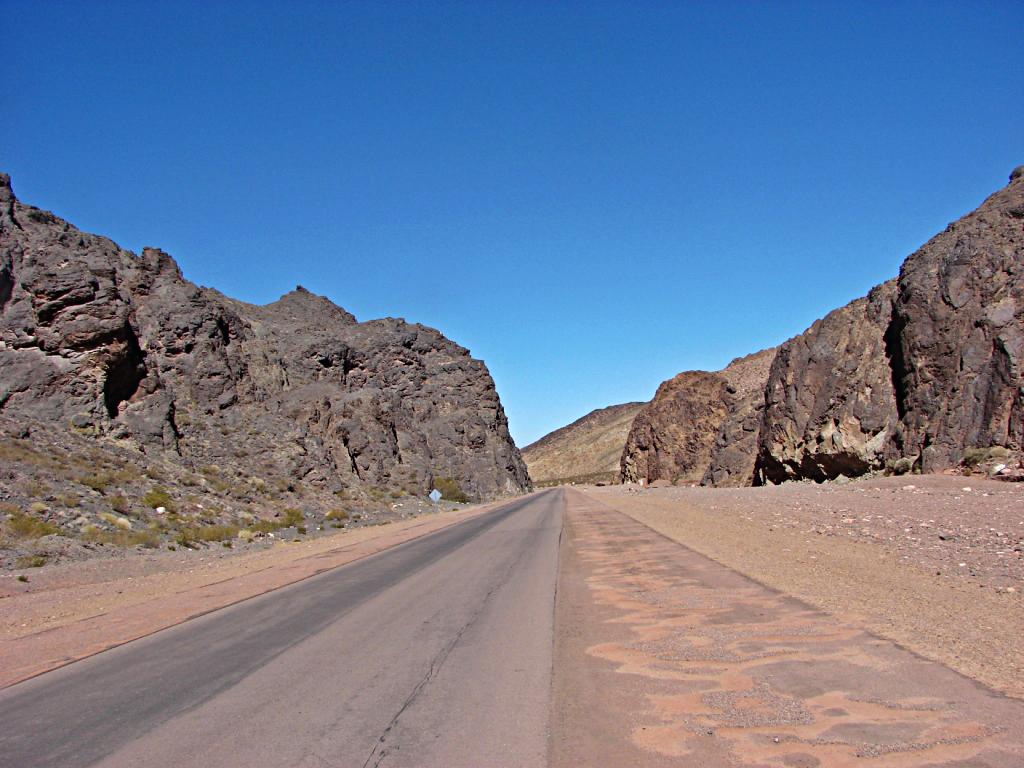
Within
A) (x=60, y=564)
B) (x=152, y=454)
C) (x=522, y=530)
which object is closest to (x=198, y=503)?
(x=152, y=454)

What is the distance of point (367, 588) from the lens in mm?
12539

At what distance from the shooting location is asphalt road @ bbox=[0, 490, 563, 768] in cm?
477

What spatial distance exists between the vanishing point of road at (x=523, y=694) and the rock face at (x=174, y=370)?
25.0 m

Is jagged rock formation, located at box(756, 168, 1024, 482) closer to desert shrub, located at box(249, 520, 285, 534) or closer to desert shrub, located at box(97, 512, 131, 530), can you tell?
desert shrub, located at box(249, 520, 285, 534)

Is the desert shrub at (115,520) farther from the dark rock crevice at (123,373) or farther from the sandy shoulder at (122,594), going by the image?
the dark rock crevice at (123,373)

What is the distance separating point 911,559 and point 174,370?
39.9m

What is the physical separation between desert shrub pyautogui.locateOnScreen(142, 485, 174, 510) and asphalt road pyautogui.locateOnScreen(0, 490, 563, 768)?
15.1 metres

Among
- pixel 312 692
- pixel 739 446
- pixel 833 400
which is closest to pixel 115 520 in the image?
pixel 312 692

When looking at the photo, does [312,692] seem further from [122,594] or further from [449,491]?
[449,491]

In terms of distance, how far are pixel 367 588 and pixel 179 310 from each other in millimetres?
36769

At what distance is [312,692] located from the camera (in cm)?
609

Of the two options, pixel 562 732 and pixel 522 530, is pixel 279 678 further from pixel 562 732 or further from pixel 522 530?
pixel 522 530

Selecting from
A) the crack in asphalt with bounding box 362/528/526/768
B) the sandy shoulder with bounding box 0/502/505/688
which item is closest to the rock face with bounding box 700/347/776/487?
the sandy shoulder with bounding box 0/502/505/688

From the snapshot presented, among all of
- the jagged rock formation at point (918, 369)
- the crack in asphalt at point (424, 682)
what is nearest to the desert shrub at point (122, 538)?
the crack in asphalt at point (424, 682)
